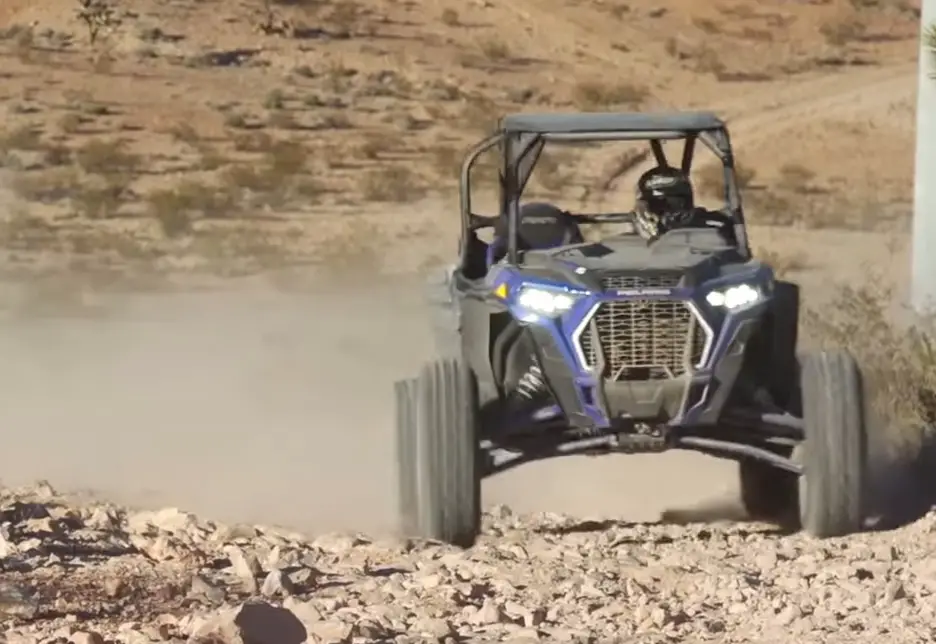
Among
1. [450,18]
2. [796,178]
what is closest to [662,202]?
[796,178]

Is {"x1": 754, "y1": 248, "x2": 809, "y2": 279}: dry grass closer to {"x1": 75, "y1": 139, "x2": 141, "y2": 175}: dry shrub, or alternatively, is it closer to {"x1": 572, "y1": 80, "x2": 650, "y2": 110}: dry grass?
{"x1": 75, "y1": 139, "x2": 141, "y2": 175}: dry shrub

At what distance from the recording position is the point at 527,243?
348 inches

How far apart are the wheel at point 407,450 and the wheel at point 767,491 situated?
1.94 m

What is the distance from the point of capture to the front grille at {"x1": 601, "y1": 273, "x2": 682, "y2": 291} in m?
7.75

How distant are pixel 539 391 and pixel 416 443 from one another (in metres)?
0.70

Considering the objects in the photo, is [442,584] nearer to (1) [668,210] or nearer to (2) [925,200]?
(1) [668,210]

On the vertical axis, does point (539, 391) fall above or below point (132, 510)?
above

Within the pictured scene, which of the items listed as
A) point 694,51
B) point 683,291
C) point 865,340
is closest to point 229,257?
point 865,340

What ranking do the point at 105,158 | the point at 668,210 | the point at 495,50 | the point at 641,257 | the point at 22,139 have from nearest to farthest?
the point at 641,257 → the point at 668,210 → the point at 105,158 → the point at 22,139 → the point at 495,50

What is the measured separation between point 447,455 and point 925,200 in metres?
5.18

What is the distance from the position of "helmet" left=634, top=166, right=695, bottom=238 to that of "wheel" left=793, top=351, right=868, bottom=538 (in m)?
1.13

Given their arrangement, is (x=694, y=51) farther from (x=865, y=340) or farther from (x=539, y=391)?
(x=539, y=391)

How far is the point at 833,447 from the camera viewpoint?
7887 mm

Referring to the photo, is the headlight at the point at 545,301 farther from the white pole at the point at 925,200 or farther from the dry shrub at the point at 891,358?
the white pole at the point at 925,200
